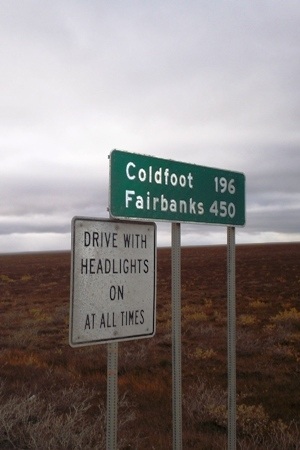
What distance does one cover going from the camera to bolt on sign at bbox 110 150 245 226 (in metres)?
4.20

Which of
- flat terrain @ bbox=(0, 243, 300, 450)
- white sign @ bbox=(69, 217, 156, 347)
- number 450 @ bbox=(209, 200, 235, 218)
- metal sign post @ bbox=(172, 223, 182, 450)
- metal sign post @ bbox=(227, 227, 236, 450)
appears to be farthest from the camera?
flat terrain @ bbox=(0, 243, 300, 450)

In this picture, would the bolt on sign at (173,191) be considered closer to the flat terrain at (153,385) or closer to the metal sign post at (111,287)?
the metal sign post at (111,287)

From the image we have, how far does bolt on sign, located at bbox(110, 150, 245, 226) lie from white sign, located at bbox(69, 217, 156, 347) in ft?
0.52

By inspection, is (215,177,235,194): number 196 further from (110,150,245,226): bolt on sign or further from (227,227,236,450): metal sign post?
(227,227,236,450): metal sign post

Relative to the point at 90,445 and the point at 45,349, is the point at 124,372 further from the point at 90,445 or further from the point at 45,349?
the point at 90,445

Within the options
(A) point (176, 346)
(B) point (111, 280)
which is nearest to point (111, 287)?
(B) point (111, 280)

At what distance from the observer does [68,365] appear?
451 inches

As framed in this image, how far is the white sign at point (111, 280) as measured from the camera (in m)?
3.96

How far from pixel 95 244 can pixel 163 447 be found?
3722 millimetres

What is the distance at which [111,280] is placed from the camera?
4168mm

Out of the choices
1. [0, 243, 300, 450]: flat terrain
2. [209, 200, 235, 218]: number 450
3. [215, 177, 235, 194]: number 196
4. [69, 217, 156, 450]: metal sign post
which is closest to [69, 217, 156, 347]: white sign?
[69, 217, 156, 450]: metal sign post

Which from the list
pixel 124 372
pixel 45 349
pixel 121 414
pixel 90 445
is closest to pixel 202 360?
pixel 124 372

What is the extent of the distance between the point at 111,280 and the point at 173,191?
100 centimetres

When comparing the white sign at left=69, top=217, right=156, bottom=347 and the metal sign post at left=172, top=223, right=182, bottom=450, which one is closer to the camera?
the white sign at left=69, top=217, right=156, bottom=347
